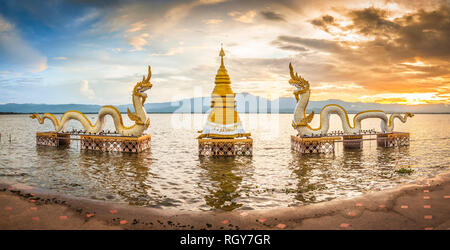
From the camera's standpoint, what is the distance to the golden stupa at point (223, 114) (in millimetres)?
22328

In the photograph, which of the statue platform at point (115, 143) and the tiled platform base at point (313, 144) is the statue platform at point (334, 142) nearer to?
the tiled platform base at point (313, 144)

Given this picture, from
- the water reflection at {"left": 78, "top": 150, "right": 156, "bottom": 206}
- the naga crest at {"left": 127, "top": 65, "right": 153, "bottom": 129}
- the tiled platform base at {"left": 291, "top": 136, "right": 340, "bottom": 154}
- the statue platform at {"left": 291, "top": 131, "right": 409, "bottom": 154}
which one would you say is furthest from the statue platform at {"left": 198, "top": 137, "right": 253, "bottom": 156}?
the naga crest at {"left": 127, "top": 65, "right": 153, "bottom": 129}

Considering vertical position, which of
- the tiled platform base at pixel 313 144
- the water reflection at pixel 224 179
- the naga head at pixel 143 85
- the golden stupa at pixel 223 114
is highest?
the naga head at pixel 143 85

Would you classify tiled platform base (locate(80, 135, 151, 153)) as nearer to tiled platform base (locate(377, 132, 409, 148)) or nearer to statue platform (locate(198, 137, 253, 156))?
statue platform (locate(198, 137, 253, 156))

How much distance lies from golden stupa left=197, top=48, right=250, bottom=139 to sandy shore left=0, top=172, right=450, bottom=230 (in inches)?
499

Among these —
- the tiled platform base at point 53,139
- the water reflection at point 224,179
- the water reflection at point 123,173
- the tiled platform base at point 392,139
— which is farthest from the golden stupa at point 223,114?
the tiled platform base at point 392,139

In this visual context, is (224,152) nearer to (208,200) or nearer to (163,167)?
(163,167)

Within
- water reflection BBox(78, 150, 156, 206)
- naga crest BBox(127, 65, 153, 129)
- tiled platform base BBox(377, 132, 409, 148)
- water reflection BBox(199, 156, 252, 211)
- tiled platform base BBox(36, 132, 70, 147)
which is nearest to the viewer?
water reflection BBox(199, 156, 252, 211)

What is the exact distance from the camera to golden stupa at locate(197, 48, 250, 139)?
22.3 meters

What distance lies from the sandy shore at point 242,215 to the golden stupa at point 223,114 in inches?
499

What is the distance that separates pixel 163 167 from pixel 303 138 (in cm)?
1214

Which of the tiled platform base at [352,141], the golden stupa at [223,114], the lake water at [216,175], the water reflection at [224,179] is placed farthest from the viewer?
the tiled platform base at [352,141]

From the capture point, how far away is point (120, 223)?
8352 mm

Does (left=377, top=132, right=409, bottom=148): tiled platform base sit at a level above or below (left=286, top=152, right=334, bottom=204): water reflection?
above
